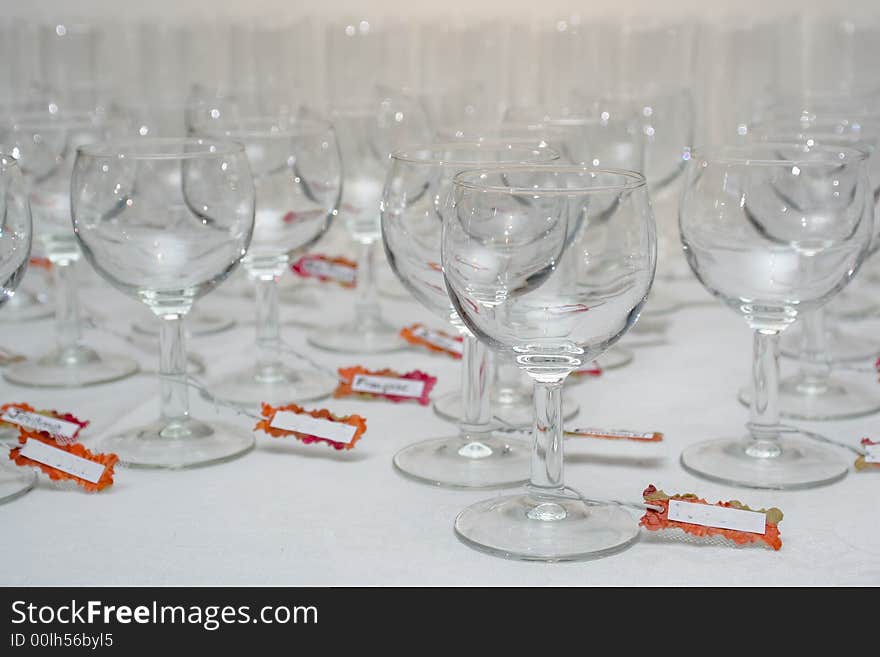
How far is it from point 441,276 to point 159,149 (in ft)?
1.05

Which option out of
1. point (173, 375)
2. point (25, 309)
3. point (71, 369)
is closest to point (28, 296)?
point (25, 309)

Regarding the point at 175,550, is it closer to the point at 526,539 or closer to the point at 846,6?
the point at 526,539

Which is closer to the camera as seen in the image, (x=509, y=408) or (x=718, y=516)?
(x=718, y=516)

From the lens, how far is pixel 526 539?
99 cm

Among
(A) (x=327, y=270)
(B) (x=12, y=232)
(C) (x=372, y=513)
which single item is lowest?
(C) (x=372, y=513)

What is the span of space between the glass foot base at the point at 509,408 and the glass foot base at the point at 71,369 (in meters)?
0.38

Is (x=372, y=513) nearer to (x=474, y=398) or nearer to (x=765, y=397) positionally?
(x=474, y=398)

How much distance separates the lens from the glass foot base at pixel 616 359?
1.58 m

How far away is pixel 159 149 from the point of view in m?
1.25

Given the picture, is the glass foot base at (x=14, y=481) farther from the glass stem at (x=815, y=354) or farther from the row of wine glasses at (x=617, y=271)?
the glass stem at (x=815, y=354)
